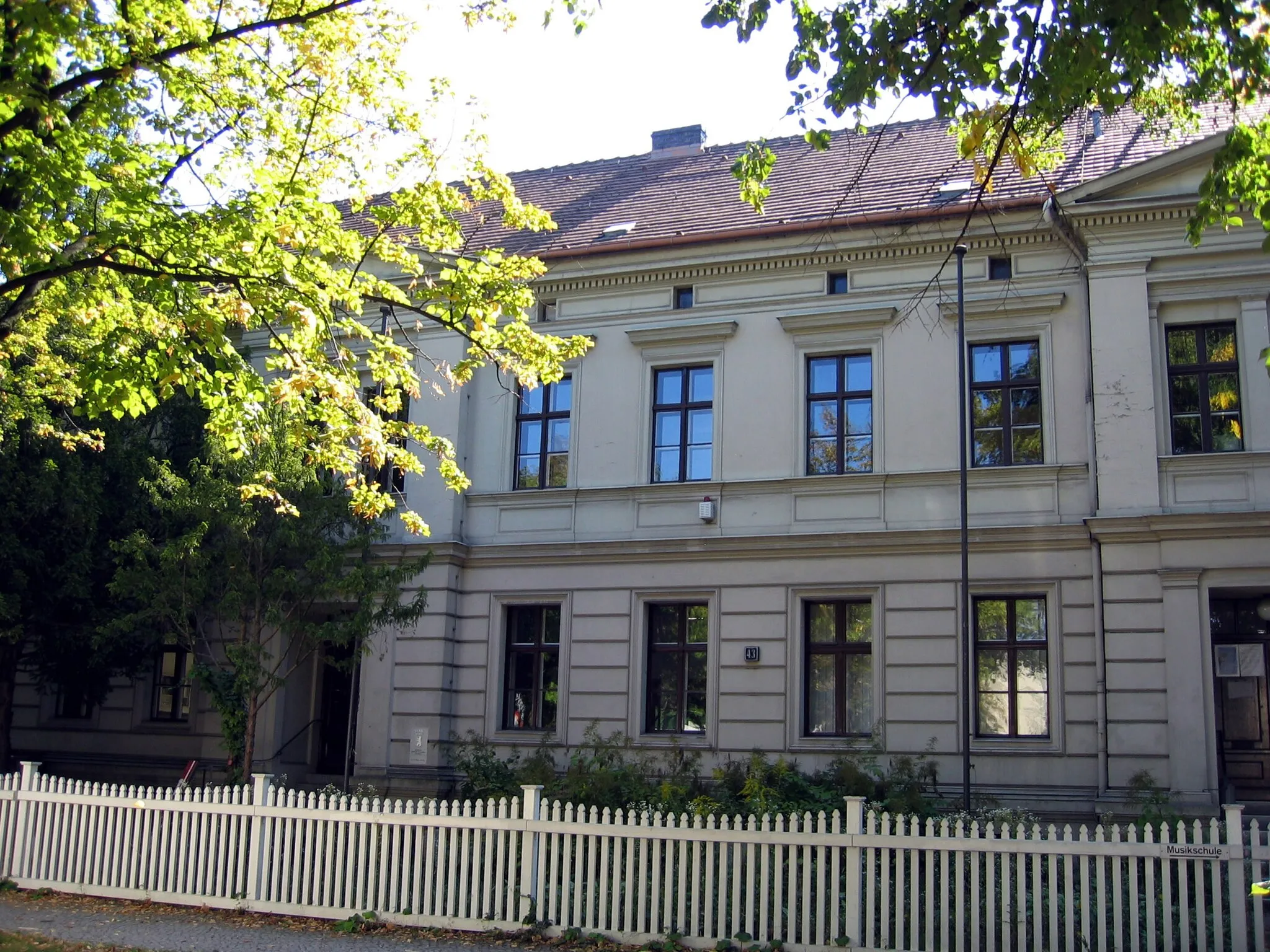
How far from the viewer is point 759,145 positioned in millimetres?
9719

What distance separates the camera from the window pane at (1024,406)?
1706 centimetres

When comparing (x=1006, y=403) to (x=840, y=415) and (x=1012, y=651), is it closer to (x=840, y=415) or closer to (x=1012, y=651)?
(x=840, y=415)

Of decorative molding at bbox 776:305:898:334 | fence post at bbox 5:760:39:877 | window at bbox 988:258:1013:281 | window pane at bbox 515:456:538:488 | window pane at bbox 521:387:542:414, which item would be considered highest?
window at bbox 988:258:1013:281

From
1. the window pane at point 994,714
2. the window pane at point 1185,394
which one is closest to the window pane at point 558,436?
the window pane at point 994,714

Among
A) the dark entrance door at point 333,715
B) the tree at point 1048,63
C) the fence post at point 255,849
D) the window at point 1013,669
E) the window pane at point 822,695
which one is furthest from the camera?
the dark entrance door at point 333,715

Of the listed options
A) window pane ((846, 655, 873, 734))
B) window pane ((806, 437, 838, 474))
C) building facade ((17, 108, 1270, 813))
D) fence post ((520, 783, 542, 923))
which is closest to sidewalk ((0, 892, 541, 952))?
fence post ((520, 783, 542, 923))

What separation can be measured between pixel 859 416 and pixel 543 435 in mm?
5246

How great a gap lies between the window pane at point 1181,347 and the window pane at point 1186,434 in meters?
0.81

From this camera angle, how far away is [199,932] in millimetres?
10766

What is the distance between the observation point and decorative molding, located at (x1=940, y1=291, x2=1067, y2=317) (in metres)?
17.0

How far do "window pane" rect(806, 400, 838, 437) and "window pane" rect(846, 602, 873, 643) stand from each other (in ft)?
8.48

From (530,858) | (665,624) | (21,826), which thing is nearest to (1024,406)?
(665,624)

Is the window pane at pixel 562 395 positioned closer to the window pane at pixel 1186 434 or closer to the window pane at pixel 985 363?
the window pane at pixel 985 363

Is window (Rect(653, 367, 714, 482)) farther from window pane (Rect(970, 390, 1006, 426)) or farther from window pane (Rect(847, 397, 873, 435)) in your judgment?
window pane (Rect(970, 390, 1006, 426))
